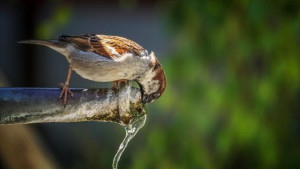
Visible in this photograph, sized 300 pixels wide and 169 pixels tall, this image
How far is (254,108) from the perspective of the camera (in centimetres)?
283

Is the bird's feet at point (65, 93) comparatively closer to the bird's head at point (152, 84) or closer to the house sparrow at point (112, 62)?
the house sparrow at point (112, 62)

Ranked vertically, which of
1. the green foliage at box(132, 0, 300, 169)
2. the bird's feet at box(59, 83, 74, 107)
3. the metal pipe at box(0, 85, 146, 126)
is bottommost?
the green foliage at box(132, 0, 300, 169)

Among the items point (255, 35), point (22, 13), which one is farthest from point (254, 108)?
point (22, 13)

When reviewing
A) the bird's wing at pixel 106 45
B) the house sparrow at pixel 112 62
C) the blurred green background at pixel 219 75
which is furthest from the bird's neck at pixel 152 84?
the blurred green background at pixel 219 75

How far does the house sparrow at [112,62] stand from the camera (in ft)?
4.61

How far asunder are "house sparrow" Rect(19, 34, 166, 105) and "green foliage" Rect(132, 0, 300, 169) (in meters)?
1.01

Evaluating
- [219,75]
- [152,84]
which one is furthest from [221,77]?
[152,84]

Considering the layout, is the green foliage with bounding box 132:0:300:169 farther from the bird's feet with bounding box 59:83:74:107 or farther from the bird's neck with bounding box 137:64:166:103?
the bird's feet with bounding box 59:83:74:107

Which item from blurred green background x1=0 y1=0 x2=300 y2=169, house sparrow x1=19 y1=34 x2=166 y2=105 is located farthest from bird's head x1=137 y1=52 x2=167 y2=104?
blurred green background x1=0 y1=0 x2=300 y2=169

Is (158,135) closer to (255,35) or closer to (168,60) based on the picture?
(168,60)

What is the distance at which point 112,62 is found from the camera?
156 centimetres

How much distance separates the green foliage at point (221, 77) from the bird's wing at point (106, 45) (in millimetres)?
962

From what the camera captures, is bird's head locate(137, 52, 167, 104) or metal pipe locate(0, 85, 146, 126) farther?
bird's head locate(137, 52, 167, 104)

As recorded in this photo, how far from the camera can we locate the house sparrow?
1.41 metres
